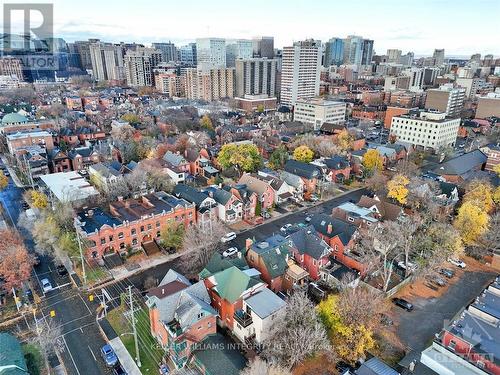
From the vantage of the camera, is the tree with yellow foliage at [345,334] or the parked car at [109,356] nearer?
the parked car at [109,356]

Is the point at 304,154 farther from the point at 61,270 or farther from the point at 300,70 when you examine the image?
the point at 300,70

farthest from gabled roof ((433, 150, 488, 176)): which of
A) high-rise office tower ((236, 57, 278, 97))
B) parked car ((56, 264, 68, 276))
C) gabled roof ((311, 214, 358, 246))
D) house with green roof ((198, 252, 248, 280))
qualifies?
high-rise office tower ((236, 57, 278, 97))

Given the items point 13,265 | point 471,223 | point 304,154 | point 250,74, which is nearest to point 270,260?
point 13,265

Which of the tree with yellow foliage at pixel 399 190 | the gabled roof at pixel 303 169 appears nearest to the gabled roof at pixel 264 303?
the tree with yellow foliage at pixel 399 190

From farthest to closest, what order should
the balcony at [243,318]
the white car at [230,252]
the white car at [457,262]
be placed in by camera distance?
the white car at [230,252], the white car at [457,262], the balcony at [243,318]

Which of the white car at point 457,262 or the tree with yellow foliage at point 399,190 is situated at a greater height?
the tree with yellow foliage at point 399,190

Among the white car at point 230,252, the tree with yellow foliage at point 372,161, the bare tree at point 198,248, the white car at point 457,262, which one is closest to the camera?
the bare tree at point 198,248

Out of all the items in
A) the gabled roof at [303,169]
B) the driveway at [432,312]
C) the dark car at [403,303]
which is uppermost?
the gabled roof at [303,169]

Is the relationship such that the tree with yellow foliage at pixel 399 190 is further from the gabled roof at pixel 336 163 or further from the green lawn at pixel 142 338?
the green lawn at pixel 142 338
